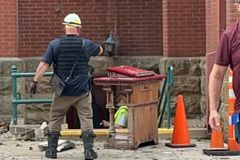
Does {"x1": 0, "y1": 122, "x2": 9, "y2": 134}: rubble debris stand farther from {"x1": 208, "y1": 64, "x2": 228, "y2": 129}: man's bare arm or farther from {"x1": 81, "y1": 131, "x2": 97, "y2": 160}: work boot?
{"x1": 208, "y1": 64, "x2": 228, "y2": 129}: man's bare arm

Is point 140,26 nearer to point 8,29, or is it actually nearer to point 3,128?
point 8,29

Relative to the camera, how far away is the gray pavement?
887 centimetres

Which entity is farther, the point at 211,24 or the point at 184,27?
the point at 184,27

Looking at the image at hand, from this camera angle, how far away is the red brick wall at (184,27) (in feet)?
39.7

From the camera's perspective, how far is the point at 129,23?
13.0 metres

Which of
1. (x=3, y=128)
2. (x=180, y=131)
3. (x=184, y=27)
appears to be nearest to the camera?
(x=180, y=131)

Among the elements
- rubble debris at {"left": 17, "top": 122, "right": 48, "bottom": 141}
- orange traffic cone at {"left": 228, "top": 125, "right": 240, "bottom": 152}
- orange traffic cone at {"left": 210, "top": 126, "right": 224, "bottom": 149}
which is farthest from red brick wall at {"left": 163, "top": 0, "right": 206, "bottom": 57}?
orange traffic cone at {"left": 228, "top": 125, "right": 240, "bottom": 152}

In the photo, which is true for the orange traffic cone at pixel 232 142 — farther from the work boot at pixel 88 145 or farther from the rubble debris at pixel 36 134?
the rubble debris at pixel 36 134

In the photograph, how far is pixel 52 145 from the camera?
878 cm

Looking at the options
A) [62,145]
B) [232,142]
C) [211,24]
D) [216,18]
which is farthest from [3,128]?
[232,142]

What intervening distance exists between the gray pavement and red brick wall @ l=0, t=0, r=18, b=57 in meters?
2.88

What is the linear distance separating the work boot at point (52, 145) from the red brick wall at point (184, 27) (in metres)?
4.01

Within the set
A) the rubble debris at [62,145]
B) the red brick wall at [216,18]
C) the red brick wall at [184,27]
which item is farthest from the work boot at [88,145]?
the red brick wall at [184,27]

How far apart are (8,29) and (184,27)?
331 cm
